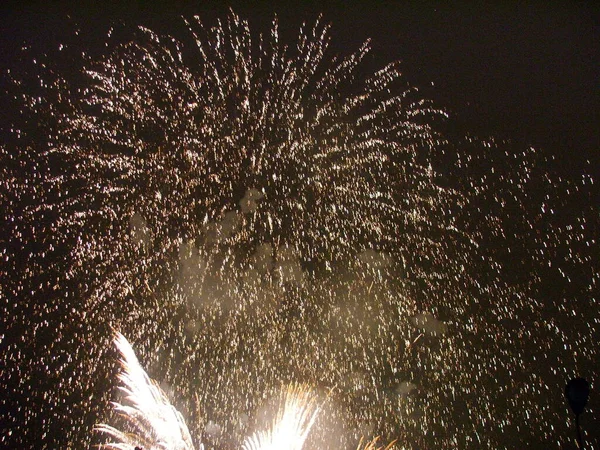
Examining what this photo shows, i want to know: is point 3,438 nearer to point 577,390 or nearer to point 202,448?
point 202,448

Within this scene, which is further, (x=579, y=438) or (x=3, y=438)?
(x=3, y=438)

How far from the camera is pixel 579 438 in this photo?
648 cm

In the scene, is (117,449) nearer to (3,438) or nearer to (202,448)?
(202,448)

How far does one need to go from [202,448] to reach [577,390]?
10.8 meters

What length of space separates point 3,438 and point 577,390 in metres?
29.7

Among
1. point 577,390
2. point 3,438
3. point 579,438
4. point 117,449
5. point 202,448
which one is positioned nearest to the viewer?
point 577,390

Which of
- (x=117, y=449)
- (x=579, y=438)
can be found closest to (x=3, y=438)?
(x=117, y=449)

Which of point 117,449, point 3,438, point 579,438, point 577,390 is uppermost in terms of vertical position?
point 577,390

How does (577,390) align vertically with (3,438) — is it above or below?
above

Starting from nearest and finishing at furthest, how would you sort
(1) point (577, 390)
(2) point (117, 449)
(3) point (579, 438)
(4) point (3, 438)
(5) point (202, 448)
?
(1) point (577, 390) → (3) point (579, 438) → (2) point (117, 449) → (5) point (202, 448) → (4) point (3, 438)

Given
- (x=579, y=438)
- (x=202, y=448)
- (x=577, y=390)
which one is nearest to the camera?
(x=577, y=390)

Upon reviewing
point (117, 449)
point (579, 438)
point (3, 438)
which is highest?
point (579, 438)

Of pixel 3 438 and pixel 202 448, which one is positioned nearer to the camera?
pixel 202 448

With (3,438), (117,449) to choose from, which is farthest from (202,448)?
(3,438)
